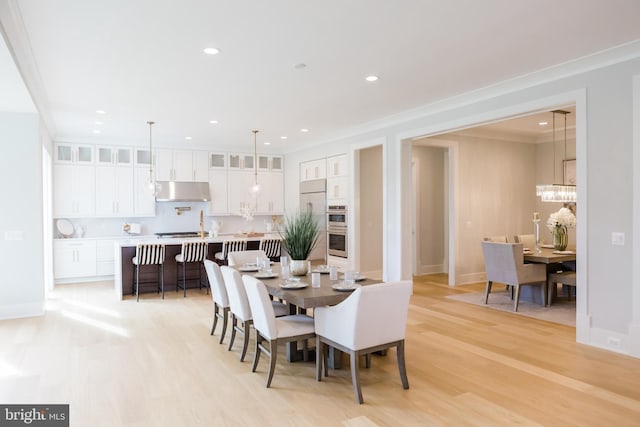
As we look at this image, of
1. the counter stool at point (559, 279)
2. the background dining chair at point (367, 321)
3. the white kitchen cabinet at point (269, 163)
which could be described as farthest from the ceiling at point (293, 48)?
the white kitchen cabinet at point (269, 163)

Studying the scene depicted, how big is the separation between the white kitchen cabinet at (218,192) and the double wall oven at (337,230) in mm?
2545

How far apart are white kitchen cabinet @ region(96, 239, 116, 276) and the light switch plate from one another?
7881 millimetres

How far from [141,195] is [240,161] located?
222cm

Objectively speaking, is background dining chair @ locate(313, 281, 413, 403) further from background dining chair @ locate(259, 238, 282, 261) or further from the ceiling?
background dining chair @ locate(259, 238, 282, 261)

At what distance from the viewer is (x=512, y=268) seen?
5652 mm

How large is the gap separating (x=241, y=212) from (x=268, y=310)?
6.59 meters

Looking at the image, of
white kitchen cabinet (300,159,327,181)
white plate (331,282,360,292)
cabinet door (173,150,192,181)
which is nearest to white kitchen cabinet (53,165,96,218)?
cabinet door (173,150,192,181)

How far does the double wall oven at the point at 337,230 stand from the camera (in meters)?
7.89

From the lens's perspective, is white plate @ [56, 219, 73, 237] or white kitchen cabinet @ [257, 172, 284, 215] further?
white kitchen cabinet @ [257, 172, 284, 215]

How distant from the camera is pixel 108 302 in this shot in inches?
248

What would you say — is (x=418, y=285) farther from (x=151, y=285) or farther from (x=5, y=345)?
(x=5, y=345)

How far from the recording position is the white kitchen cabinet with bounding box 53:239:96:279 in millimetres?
7832

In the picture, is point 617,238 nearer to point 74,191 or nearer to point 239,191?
point 239,191

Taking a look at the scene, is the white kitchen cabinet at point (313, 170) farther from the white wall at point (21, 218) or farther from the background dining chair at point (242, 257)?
the white wall at point (21, 218)
